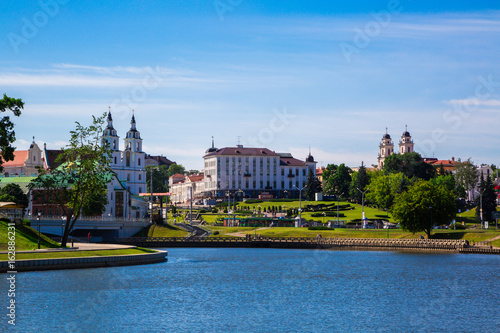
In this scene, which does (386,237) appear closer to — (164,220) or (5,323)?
(164,220)

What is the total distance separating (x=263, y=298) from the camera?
57.3 m

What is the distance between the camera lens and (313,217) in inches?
6654

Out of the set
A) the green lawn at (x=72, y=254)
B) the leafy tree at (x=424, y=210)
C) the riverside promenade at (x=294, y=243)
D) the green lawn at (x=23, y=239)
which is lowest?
the riverside promenade at (x=294, y=243)

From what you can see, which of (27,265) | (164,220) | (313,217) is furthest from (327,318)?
(313,217)

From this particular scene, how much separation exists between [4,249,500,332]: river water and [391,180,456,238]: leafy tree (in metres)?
31.8

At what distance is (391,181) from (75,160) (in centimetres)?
11744

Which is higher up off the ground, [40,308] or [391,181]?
[391,181]

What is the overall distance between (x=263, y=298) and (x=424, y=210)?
224 feet

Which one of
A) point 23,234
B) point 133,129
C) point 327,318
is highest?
point 133,129

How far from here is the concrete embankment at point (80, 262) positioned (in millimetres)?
65500

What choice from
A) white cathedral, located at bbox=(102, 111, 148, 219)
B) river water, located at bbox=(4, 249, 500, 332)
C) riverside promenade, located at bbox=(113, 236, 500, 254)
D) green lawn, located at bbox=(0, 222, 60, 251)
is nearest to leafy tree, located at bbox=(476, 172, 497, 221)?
riverside promenade, located at bbox=(113, 236, 500, 254)

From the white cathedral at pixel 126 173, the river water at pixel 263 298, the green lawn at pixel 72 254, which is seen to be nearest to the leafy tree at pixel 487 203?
the river water at pixel 263 298

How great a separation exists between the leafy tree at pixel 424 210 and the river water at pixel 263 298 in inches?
1251

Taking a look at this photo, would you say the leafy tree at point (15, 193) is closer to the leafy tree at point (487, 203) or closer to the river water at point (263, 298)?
the river water at point (263, 298)
